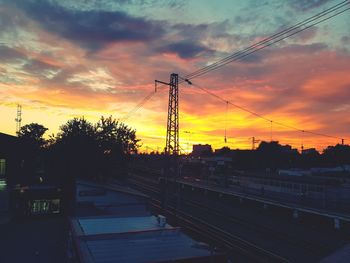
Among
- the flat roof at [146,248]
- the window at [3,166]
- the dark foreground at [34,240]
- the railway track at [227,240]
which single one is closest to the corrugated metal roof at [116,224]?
the flat roof at [146,248]

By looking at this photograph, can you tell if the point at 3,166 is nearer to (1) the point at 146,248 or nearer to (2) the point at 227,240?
(2) the point at 227,240

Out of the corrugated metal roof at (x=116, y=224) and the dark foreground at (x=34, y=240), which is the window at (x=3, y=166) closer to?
the dark foreground at (x=34, y=240)

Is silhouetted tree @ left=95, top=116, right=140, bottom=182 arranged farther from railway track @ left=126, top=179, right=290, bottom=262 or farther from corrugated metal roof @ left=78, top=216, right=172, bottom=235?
corrugated metal roof @ left=78, top=216, right=172, bottom=235

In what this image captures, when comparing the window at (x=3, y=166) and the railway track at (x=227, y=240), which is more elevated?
the window at (x=3, y=166)

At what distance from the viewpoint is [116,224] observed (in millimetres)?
18922

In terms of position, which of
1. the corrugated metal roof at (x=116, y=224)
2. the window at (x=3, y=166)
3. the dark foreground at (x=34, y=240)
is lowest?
the dark foreground at (x=34, y=240)

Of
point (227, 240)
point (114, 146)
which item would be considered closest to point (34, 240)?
point (227, 240)

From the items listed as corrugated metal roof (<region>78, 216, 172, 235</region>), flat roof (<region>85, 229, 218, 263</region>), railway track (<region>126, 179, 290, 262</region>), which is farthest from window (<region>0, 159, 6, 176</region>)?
flat roof (<region>85, 229, 218, 263</region>)

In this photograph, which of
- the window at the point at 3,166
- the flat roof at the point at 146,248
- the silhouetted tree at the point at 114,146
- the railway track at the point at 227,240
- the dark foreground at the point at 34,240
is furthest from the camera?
the silhouetted tree at the point at 114,146

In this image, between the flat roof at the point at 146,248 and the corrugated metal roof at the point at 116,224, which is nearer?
the flat roof at the point at 146,248

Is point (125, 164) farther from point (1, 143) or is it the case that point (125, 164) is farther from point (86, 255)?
point (86, 255)

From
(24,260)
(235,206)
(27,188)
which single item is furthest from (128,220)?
(235,206)

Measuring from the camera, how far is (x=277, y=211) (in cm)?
3866

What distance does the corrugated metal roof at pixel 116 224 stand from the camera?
56.4ft
